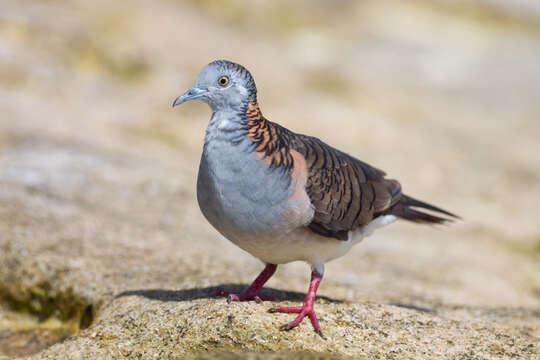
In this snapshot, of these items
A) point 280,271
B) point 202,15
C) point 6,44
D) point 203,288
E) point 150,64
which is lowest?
point 203,288

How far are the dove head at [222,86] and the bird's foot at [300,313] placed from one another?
1.30 metres

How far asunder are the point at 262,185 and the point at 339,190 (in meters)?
0.79

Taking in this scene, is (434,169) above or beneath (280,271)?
above

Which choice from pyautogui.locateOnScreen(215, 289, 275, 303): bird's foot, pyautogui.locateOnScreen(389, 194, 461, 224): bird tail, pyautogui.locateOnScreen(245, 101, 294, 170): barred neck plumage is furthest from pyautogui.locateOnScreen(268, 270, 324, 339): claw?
pyautogui.locateOnScreen(389, 194, 461, 224): bird tail

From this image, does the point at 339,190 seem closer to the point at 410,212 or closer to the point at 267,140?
the point at 267,140

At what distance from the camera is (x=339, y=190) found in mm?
4633

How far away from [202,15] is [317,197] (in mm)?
11026

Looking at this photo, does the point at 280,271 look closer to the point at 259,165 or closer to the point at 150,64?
the point at 259,165

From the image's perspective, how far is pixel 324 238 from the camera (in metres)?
4.45

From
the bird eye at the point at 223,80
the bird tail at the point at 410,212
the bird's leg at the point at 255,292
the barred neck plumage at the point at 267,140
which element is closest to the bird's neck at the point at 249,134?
the barred neck plumage at the point at 267,140

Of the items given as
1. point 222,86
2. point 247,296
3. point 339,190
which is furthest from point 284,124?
point 222,86

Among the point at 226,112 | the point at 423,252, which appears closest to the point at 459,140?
the point at 423,252

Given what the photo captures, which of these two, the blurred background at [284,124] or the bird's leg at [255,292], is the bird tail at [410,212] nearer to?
the blurred background at [284,124]

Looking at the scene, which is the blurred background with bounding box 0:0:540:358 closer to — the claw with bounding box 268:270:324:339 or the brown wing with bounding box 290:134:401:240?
the brown wing with bounding box 290:134:401:240
